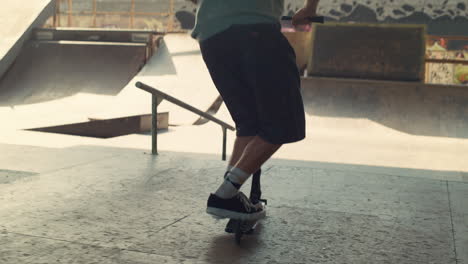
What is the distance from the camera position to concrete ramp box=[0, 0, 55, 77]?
49.6ft

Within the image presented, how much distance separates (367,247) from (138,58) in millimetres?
12776

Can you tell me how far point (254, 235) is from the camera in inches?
113

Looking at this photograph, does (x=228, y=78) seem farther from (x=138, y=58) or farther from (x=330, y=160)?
(x=138, y=58)

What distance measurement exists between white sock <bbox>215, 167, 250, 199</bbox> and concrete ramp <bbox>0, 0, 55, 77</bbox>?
1353 centimetres

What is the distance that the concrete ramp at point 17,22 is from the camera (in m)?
15.1

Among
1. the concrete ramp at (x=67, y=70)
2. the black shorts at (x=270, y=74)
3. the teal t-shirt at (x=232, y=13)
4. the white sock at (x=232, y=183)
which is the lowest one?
the concrete ramp at (x=67, y=70)

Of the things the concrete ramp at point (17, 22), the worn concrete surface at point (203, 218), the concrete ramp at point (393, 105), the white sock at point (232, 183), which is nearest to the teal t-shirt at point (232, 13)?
the white sock at point (232, 183)

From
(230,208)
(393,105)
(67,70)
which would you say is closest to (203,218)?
(230,208)

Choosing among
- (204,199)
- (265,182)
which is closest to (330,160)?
(265,182)

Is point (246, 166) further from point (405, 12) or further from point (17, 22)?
point (405, 12)

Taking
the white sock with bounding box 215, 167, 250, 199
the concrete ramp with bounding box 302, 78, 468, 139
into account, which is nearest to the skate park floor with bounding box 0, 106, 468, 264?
the white sock with bounding box 215, 167, 250, 199

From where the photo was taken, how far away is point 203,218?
3.17 m

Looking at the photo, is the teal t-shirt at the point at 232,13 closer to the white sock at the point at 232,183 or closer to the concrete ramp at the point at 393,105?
the white sock at the point at 232,183

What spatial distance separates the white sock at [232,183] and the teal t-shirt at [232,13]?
714mm
